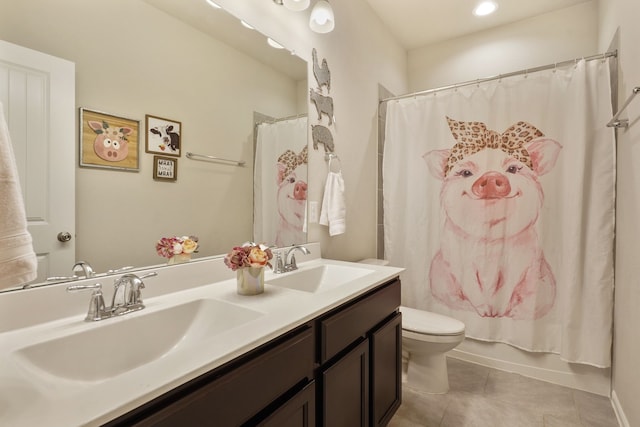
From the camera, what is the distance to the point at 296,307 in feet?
3.22

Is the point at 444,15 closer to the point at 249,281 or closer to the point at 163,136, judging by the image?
the point at 163,136

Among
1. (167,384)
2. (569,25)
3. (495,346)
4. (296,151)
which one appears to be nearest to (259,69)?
(296,151)

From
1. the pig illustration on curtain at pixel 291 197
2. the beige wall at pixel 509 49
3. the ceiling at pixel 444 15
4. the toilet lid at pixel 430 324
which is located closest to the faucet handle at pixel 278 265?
the pig illustration on curtain at pixel 291 197

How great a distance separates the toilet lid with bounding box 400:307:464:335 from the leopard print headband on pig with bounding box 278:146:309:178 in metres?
1.15

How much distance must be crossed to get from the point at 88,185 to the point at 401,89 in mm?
2791

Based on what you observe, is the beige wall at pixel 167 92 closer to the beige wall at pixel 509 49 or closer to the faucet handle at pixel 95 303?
the faucet handle at pixel 95 303

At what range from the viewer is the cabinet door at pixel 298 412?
2.62ft

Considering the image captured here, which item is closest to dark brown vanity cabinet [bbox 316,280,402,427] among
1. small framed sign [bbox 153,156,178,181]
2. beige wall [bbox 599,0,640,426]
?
small framed sign [bbox 153,156,178,181]

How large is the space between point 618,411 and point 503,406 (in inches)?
22.9

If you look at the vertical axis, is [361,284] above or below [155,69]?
below

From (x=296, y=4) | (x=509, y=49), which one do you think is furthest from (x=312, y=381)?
(x=509, y=49)

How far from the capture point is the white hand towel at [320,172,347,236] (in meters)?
1.92

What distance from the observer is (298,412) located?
0.89 m

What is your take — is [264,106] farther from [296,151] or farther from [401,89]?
[401,89]
